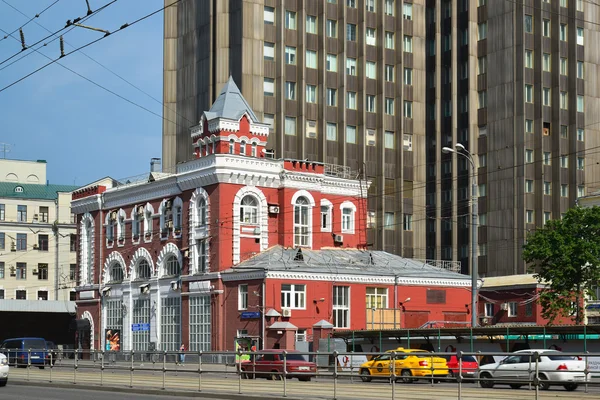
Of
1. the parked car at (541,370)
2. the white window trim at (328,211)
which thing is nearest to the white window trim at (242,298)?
the white window trim at (328,211)

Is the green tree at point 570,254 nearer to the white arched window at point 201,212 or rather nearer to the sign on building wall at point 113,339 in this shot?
the white arched window at point 201,212

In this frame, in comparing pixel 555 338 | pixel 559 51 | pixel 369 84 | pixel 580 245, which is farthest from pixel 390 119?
pixel 555 338

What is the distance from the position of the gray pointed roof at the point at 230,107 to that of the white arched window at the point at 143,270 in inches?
501

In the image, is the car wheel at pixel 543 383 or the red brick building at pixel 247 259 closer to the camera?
the car wheel at pixel 543 383

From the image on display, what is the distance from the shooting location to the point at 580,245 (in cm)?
6266

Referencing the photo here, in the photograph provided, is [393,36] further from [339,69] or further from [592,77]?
[592,77]

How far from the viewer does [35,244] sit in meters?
112

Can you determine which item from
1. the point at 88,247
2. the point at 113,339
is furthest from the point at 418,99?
the point at 113,339

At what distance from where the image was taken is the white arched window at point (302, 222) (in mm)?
71312

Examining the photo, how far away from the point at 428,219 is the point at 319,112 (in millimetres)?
18000

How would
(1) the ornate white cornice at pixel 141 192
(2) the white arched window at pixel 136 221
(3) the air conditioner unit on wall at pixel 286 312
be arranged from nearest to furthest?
(3) the air conditioner unit on wall at pixel 286 312
(1) the ornate white cornice at pixel 141 192
(2) the white arched window at pixel 136 221

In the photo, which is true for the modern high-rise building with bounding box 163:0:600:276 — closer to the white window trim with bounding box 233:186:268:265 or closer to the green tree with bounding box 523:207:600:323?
the white window trim with bounding box 233:186:268:265

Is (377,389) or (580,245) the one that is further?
(580,245)

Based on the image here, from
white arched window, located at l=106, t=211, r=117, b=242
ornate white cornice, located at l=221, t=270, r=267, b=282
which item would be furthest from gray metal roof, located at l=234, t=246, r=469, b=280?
white arched window, located at l=106, t=211, r=117, b=242
